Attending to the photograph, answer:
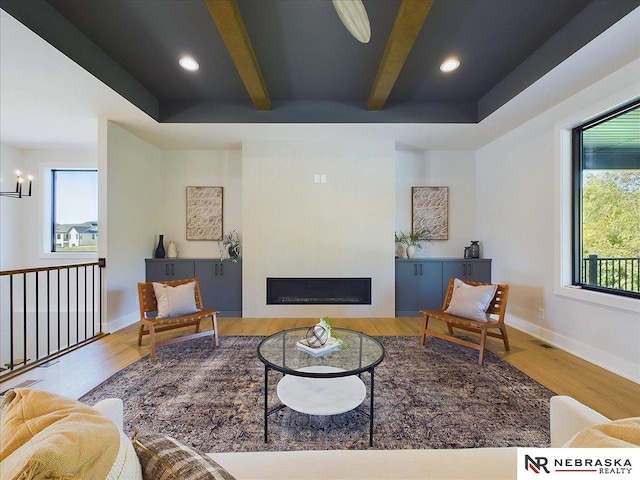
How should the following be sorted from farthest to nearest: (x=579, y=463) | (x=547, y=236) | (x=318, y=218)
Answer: (x=318, y=218), (x=547, y=236), (x=579, y=463)

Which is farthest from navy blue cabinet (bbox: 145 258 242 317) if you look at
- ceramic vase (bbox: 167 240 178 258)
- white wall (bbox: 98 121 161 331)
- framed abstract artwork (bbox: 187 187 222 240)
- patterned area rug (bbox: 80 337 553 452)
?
patterned area rug (bbox: 80 337 553 452)

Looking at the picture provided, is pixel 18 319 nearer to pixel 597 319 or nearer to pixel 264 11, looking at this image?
pixel 264 11

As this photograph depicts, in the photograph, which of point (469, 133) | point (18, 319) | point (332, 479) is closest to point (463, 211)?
point (469, 133)

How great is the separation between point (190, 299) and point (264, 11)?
2.83 metres

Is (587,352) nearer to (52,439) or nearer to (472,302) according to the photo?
(472,302)

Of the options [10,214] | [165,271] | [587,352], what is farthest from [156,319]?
[587,352]

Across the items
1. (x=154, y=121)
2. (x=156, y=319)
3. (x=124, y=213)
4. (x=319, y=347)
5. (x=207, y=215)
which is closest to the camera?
(x=319, y=347)

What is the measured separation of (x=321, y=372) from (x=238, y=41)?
2.56 m

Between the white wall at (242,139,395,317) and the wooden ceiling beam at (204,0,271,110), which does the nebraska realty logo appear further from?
the white wall at (242,139,395,317)

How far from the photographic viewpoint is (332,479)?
90 cm

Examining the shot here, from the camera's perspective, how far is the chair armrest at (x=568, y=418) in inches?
38.7

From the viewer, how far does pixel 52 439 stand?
49 centimetres

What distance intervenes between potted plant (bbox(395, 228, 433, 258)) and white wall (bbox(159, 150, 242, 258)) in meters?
2.76

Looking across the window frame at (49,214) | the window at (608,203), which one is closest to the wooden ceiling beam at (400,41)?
the window at (608,203)
